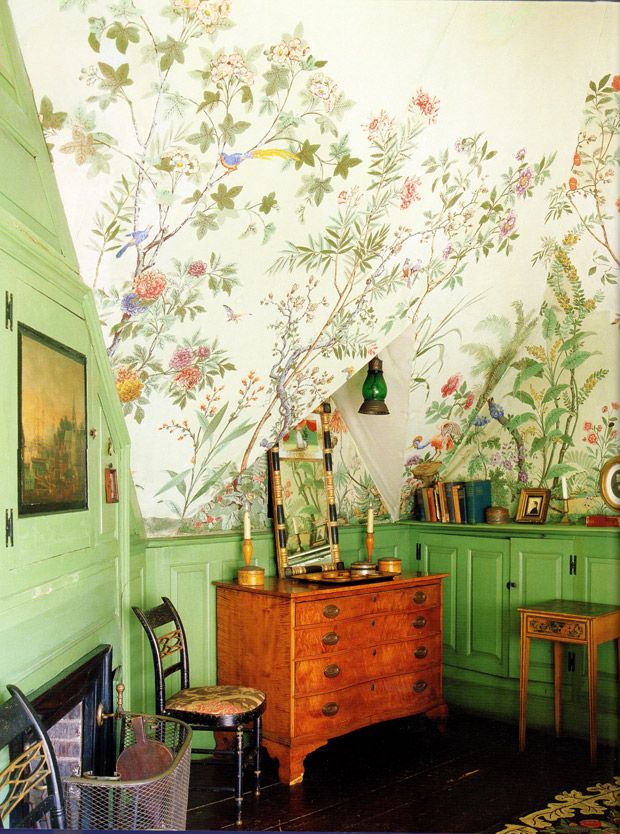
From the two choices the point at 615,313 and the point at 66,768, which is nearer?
the point at 66,768

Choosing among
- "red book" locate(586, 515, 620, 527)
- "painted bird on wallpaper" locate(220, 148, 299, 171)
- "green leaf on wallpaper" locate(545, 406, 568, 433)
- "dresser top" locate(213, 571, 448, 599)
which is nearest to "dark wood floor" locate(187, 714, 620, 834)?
"dresser top" locate(213, 571, 448, 599)

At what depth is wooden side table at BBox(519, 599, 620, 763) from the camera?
3746 mm

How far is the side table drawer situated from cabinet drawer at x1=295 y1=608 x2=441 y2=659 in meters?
0.52

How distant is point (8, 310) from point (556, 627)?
115 inches

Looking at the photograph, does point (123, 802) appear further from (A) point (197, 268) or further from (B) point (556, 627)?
(B) point (556, 627)

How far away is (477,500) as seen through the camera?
467 centimetres

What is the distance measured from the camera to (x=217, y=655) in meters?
3.95

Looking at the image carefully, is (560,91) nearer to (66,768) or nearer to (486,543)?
(486,543)

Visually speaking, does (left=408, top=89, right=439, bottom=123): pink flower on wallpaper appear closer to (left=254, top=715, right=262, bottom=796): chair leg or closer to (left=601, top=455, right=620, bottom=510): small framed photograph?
(left=601, top=455, right=620, bottom=510): small framed photograph

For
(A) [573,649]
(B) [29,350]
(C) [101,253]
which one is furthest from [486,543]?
(B) [29,350]

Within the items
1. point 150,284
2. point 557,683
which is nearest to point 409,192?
point 150,284

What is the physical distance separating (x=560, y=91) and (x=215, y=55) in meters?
1.55

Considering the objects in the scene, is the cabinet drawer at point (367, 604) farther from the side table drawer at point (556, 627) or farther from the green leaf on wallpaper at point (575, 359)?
the green leaf on wallpaper at point (575, 359)

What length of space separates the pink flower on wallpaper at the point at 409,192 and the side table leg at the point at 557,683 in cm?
233
